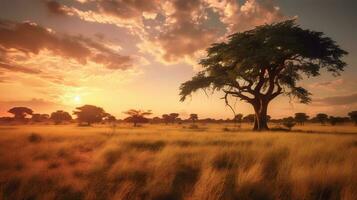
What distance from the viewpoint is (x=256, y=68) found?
25.6m

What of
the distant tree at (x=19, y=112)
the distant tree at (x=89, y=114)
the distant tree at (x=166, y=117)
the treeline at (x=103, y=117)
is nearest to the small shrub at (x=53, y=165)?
the treeline at (x=103, y=117)

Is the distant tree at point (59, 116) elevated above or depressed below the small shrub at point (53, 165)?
above

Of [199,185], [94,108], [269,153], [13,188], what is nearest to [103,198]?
[199,185]

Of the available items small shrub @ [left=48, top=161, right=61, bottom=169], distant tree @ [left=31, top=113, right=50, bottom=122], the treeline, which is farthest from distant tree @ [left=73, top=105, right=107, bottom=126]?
small shrub @ [left=48, top=161, right=61, bottom=169]

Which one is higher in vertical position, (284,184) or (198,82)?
(198,82)

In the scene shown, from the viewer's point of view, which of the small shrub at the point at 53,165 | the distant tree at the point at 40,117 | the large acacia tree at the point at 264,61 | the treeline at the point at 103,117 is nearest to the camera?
the small shrub at the point at 53,165

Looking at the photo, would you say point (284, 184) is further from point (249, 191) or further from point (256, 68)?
point (256, 68)

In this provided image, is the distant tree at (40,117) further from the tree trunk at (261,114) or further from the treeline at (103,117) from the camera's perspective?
the tree trunk at (261,114)

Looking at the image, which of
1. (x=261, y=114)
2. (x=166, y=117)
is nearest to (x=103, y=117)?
(x=166, y=117)

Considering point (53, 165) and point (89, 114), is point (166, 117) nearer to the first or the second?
point (89, 114)

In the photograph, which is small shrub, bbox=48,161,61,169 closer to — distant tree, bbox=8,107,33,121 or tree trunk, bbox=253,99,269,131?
tree trunk, bbox=253,99,269,131

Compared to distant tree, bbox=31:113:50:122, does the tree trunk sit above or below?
below

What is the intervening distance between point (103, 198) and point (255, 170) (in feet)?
12.6

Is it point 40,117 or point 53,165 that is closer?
point 53,165
